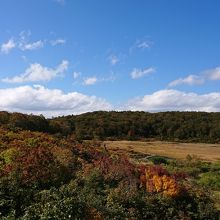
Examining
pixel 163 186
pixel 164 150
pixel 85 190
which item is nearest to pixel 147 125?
pixel 164 150

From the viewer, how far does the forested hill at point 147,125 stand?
9819 centimetres

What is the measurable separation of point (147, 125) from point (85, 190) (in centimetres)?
8954

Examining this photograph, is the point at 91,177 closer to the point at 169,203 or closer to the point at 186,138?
the point at 169,203

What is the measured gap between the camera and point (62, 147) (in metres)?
28.3

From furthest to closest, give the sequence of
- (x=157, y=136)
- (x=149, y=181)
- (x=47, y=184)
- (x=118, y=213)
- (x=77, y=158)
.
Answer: (x=157, y=136) < (x=77, y=158) < (x=149, y=181) < (x=47, y=184) < (x=118, y=213)

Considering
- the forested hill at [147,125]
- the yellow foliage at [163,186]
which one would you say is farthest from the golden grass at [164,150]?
the yellow foliage at [163,186]

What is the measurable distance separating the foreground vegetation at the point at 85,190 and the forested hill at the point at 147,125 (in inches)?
2556

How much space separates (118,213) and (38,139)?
11.6 m

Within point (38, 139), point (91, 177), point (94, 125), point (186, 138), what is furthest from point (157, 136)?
point (91, 177)

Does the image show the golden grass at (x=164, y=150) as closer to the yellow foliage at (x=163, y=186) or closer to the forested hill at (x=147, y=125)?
the forested hill at (x=147, y=125)

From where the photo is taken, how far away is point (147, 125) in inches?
4309

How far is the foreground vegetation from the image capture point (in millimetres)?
17094

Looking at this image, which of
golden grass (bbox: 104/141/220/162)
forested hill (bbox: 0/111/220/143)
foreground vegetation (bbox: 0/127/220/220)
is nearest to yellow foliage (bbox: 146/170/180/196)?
foreground vegetation (bbox: 0/127/220/220)

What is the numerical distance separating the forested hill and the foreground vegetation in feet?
213
